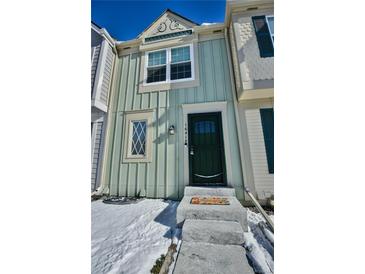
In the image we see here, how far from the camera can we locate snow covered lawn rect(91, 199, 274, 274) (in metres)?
1.67

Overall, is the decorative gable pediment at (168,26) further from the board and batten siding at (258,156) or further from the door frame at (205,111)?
the board and batten siding at (258,156)

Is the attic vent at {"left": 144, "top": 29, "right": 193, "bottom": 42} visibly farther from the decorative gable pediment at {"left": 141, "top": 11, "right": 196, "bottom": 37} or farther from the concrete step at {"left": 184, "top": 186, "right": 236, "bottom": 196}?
the concrete step at {"left": 184, "top": 186, "right": 236, "bottom": 196}

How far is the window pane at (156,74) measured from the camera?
4.75m

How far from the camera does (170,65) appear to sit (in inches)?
187

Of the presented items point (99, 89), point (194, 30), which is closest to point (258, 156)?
point (194, 30)

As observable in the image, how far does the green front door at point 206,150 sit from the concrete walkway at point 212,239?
3.63 feet

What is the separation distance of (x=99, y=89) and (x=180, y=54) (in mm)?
2777

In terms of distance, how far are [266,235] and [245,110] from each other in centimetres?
281

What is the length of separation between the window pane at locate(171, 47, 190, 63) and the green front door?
1978 mm

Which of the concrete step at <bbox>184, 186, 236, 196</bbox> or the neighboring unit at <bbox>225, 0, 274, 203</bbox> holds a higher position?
the neighboring unit at <bbox>225, 0, 274, 203</bbox>

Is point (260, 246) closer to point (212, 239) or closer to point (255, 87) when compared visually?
point (212, 239)

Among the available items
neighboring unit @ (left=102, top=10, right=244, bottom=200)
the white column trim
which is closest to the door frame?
neighboring unit @ (left=102, top=10, right=244, bottom=200)
